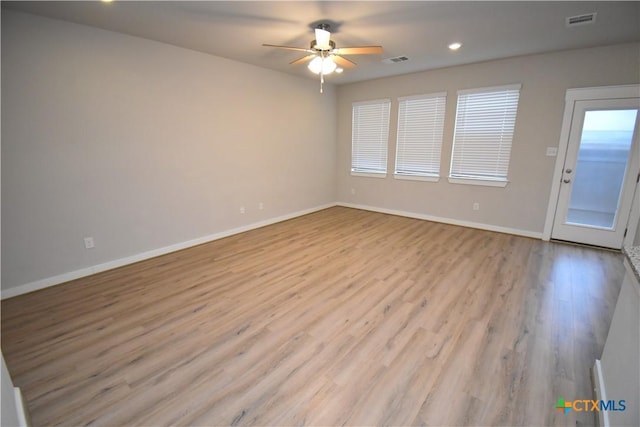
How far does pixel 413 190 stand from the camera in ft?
18.6

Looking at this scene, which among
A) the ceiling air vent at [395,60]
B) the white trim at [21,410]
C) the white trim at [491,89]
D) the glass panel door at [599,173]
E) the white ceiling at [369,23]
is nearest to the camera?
the white trim at [21,410]

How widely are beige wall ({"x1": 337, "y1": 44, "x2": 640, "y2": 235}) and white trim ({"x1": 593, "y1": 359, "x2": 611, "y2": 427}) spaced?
3251 mm

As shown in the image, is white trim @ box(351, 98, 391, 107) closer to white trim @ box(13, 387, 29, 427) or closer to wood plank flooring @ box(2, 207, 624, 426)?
wood plank flooring @ box(2, 207, 624, 426)

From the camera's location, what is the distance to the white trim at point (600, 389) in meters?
1.45

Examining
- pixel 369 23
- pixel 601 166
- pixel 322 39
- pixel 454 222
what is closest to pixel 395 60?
pixel 369 23

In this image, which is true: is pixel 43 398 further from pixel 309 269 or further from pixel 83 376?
pixel 309 269

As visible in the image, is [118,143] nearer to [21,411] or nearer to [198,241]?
[198,241]

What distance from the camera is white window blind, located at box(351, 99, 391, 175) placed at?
587 cm

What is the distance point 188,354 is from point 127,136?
2.72m

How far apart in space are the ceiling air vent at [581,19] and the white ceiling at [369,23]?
5 centimetres

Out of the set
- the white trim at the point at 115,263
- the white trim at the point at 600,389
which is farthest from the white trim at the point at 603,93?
the white trim at the point at 115,263

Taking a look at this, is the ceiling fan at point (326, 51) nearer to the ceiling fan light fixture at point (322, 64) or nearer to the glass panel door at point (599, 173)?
the ceiling fan light fixture at point (322, 64)

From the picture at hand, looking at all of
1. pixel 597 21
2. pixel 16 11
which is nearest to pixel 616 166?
pixel 597 21

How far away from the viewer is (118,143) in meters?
3.37
